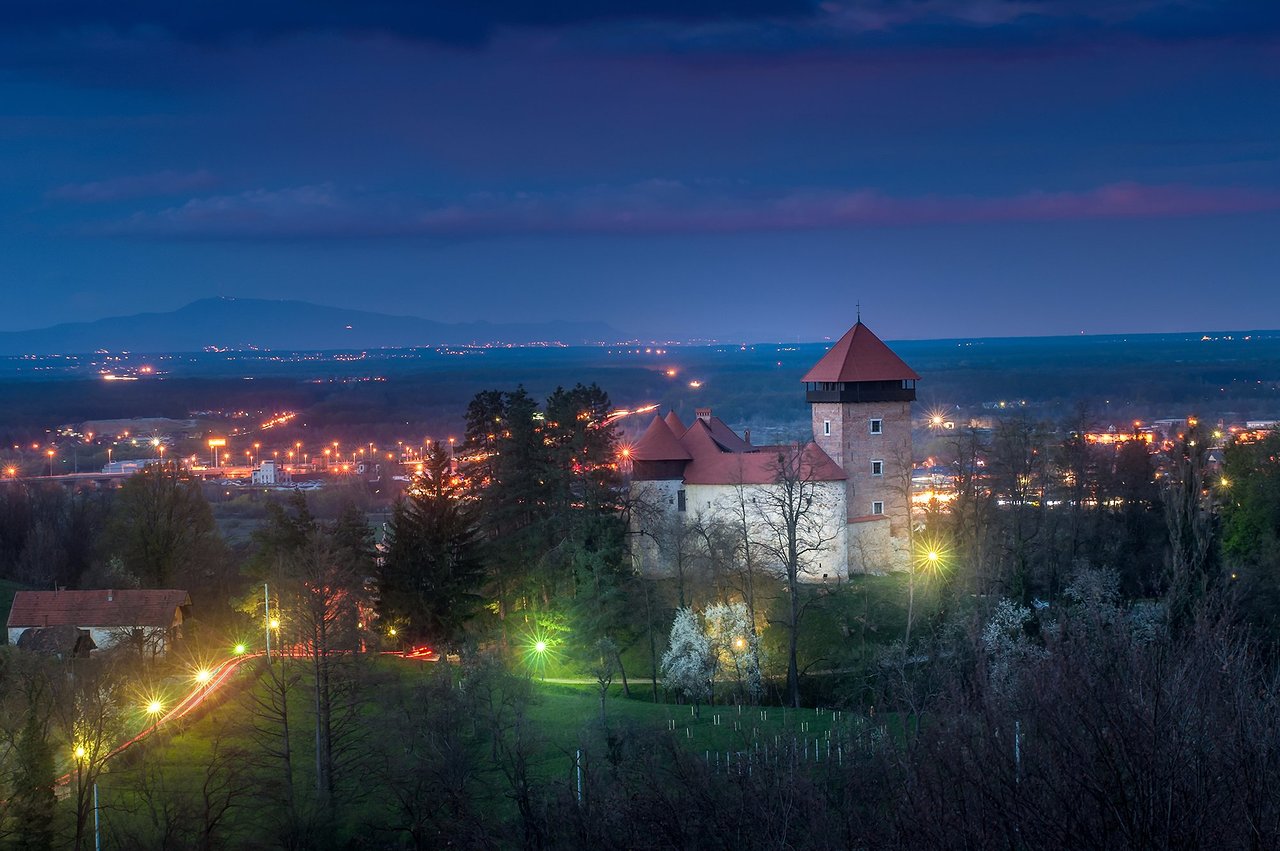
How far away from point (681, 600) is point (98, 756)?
1637 cm

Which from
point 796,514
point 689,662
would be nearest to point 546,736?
point 689,662

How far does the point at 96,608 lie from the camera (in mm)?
42312

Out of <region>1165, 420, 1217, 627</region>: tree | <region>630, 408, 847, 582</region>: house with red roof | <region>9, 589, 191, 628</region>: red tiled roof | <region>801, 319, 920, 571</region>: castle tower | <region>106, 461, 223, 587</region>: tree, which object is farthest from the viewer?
<region>106, 461, 223, 587</region>: tree

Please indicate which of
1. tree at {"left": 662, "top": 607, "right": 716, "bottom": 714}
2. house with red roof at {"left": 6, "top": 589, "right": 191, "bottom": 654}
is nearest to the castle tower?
tree at {"left": 662, "top": 607, "right": 716, "bottom": 714}

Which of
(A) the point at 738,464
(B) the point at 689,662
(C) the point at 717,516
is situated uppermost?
(A) the point at 738,464

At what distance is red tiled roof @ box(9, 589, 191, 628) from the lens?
41.7m

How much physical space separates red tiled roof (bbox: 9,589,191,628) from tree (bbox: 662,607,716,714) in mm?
14996

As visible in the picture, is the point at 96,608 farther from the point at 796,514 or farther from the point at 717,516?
the point at 796,514

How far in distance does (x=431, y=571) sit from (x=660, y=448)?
30.6 feet

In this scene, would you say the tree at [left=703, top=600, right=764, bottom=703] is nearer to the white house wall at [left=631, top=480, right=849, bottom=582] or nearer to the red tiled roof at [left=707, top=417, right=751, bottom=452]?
the white house wall at [left=631, top=480, right=849, bottom=582]

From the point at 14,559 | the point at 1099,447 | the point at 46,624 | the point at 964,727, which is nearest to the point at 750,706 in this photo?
the point at 964,727

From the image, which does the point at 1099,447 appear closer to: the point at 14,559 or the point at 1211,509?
the point at 1211,509

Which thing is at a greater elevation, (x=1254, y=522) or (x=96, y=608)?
(x=1254, y=522)

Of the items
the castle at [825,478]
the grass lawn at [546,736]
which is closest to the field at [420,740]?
the grass lawn at [546,736]
